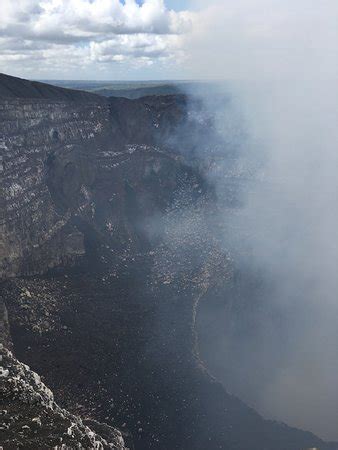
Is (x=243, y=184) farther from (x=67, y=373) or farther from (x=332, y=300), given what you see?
(x=67, y=373)

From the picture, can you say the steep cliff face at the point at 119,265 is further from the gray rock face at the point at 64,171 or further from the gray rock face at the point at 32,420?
the gray rock face at the point at 32,420

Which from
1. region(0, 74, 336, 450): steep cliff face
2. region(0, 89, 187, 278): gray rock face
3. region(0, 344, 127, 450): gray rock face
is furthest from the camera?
region(0, 89, 187, 278): gray rock face

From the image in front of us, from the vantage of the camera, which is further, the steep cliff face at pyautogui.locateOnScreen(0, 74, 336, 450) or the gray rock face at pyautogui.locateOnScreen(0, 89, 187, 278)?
the gray rock face at pyautogui.locateOnScreen(0, 89, 187, 278)

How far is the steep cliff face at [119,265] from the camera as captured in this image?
38438 millimetres

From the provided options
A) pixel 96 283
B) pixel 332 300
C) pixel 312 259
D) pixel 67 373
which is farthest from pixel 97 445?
pixel 312 259

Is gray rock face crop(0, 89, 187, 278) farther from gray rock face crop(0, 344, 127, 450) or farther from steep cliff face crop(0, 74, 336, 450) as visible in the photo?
gray rock face crop(0, 344, 127, 450)

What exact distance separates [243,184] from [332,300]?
27.6m

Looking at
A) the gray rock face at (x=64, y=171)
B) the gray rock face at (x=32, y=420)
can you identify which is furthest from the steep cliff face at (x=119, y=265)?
the gray rock face at (x=32, y=420)

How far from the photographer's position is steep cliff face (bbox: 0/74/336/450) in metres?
38.4

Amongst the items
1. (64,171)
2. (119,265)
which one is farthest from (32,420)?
(64,171)

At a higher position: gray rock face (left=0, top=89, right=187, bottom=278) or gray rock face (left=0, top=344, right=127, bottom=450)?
gray rock face (left=0, top=89, right=187, bottom=278)

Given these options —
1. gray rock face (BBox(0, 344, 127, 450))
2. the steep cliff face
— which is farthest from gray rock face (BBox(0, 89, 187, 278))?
gray rock face (BBox(0, 344, 127, 450))

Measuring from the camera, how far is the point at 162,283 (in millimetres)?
57844

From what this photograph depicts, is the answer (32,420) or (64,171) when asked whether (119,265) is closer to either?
(64,171)
